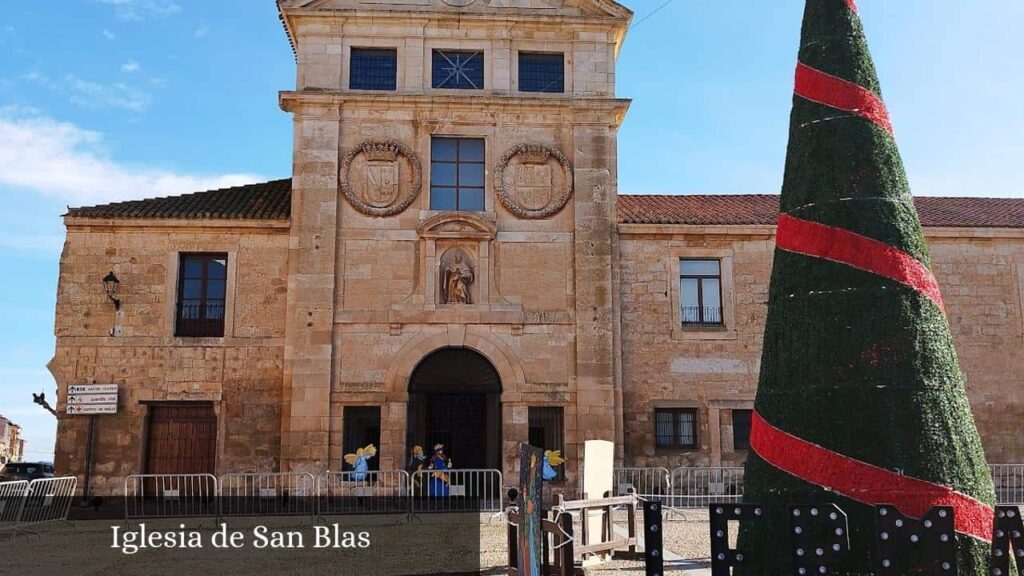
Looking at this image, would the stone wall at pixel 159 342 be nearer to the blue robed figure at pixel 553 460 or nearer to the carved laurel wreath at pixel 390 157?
the carved laurel wreath at pixel 390 157

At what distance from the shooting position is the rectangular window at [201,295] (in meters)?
20.8

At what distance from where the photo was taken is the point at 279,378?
806 inches

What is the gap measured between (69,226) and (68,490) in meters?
6.28

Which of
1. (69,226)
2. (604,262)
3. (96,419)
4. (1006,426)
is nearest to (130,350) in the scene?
(96,419)

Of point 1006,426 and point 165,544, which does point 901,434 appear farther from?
point 1006,426

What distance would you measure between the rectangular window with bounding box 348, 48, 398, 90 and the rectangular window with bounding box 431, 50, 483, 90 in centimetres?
93

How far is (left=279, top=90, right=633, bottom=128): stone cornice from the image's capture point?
2095 cm

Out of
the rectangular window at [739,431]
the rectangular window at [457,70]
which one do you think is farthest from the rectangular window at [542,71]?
the rectangular window at [739,431]

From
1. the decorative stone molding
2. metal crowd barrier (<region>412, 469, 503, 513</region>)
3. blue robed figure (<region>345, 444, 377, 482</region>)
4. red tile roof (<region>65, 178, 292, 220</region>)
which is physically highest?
red tile roof (<region>65, 178, 292, 220</region>)

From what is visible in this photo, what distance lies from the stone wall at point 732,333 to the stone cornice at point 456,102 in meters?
2.95

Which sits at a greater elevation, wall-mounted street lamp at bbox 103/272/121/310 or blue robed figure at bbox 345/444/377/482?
wall-mounted street lamp at bbox 103/272/121/310

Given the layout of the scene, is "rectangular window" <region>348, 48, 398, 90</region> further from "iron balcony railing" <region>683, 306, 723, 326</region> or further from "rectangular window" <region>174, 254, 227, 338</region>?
"iron balcony railing" <region>683, 306, 723, 326</region>

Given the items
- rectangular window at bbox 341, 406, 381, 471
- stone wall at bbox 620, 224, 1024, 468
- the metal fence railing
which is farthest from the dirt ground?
stone wall at bbox 620, 224, 1024, 468

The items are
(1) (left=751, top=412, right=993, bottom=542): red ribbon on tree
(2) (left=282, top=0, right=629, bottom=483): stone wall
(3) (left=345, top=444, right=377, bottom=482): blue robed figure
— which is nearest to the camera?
(1) (left=751, top=412, right=993, bottom=542): red ribbon on tree
